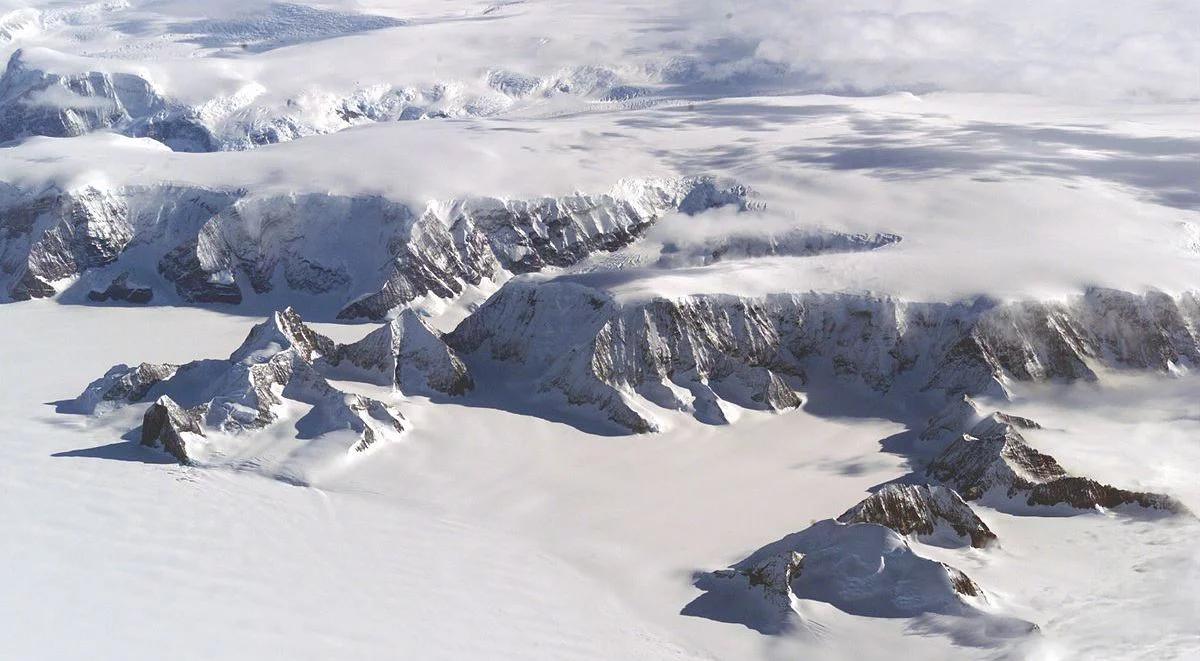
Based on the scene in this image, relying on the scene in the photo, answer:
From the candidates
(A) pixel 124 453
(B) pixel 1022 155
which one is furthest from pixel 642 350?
(B) pixel 1022 155

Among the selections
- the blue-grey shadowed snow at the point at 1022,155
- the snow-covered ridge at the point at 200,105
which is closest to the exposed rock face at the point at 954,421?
the blue-grey shadowed snow at the point at 1022,155

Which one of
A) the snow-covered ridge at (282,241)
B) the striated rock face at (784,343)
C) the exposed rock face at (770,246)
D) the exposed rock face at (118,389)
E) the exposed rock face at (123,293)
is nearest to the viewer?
the exposed rock face at (118,389)

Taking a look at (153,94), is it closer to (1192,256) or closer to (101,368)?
(101,368)

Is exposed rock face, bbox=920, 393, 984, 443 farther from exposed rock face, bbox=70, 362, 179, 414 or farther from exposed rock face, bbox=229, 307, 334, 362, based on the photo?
exposed rock face, bbox=70, 362, 179, 414

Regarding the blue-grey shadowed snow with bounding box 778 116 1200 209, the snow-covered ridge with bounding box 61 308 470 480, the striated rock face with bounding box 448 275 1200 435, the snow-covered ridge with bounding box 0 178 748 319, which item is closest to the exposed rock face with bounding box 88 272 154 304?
the snow-covered ridge with bounding box 0 178 748 319

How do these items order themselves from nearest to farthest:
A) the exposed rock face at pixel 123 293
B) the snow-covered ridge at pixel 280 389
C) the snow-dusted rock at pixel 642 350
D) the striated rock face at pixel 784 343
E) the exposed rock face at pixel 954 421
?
the snow-covered ridge at pixel 280 389, the exposed rock face at pixel 954 421, the snow-dusted rock at pixel 642 350, the striated rock face at pixel 784 343, the exposed rock face at pixel 123 293

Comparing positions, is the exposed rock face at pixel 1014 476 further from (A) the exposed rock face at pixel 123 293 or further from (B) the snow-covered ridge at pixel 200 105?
(B) the snow-covered ridge at pixel 200 105

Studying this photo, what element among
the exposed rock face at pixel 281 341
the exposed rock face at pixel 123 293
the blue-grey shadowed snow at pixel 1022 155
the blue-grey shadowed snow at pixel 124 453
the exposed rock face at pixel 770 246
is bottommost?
the exposed rock face at pixel 123 293
